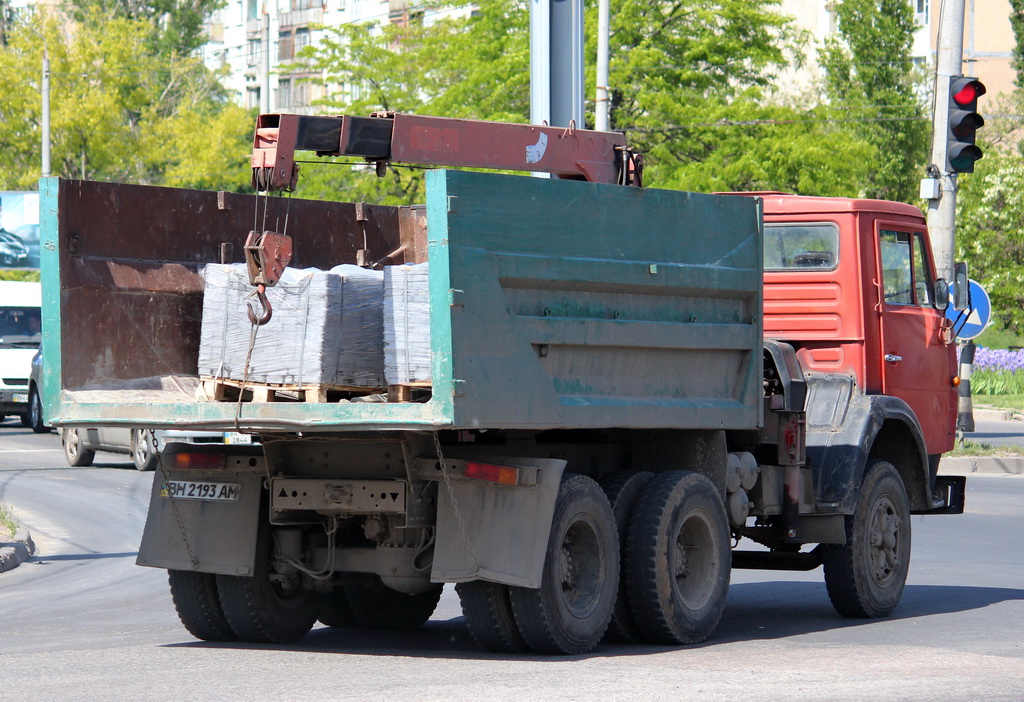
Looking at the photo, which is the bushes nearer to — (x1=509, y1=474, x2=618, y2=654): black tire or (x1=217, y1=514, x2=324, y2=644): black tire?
(x1=509, y1=474, x2=618, y2=654): black tire

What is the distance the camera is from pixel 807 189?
35.6 m

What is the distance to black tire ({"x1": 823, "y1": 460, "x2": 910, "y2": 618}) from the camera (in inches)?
399

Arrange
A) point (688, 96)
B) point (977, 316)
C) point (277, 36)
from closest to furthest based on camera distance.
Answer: point (977, 316), point (688, 96), point (277, 36)

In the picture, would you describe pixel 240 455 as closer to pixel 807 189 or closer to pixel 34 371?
pixel 34 371

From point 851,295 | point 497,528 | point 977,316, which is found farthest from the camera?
point 977,316

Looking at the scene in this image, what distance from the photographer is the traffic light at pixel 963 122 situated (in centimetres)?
1789

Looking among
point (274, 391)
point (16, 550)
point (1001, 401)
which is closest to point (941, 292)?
point (274, 391)

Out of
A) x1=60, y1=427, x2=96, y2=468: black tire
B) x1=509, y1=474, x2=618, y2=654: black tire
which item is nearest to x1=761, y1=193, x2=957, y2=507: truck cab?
x1=509, y1=474, x2=618, y2=654: black tire

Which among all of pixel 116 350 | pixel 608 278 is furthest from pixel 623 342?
pixel 116 350

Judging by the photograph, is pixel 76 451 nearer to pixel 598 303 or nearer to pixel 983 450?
pixel 983 450

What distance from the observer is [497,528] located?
779cm

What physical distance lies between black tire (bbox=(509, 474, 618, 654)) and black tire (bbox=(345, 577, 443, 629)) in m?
1.53

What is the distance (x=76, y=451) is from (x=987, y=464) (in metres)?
12.6

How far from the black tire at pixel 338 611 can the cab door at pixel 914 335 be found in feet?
12.6
